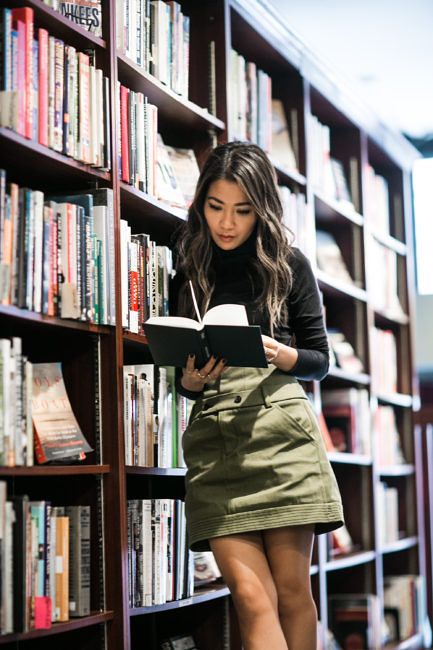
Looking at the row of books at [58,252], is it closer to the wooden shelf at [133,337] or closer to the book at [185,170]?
the wooden shelf at [133,337]

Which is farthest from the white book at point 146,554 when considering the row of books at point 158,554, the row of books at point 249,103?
the row of books at point 249,103

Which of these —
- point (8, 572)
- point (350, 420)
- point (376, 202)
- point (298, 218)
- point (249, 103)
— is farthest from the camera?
point (376, 202)

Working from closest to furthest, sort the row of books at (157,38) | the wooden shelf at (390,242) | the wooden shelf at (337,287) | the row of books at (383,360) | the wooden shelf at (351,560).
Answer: the row of books at (157,38) < the wooden shelf at (351,560) < the wooden shelf at (337,287) < the row of books at (383,360) < the wooden shelf at (390,242)

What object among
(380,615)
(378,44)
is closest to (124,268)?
(378,44)

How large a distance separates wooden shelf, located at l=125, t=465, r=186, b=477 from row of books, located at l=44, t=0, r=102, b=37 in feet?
3.61

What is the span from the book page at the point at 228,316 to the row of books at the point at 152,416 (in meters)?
0.41

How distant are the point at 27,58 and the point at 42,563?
110cm

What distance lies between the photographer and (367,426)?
4512 millimetres

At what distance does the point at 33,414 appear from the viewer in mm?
2340

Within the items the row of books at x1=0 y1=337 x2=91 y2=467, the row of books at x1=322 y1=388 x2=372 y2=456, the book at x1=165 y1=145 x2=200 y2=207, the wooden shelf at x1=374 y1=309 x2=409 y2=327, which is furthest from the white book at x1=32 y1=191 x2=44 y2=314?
the wooden shelf at x1=374 y1=309 x2=409 y2=327

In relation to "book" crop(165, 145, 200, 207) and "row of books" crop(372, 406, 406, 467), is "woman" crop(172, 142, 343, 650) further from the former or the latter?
"row of books" crop(372, 406, 406, 467)

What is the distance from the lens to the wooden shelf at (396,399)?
4.78m

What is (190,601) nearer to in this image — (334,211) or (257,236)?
(257,236)

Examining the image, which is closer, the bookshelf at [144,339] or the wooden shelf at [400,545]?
the bookshelf at [144,339]
